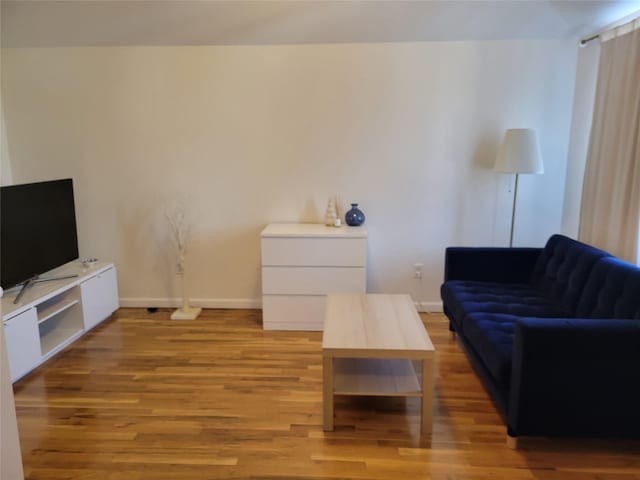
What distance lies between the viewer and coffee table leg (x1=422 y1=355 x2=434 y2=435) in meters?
2.33

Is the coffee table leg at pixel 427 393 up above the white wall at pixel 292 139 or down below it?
below

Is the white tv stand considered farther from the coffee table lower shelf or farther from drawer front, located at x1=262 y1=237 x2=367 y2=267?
the coffee table lower shelf

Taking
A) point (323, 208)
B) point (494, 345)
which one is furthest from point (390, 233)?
point (494, 345)

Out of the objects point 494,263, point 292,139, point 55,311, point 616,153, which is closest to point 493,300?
point 494,263

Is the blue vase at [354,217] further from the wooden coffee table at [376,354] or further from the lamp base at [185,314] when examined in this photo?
the lamp base at [185,314]

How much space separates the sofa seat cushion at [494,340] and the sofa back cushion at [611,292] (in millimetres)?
422

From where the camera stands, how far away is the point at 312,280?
12.2 feet

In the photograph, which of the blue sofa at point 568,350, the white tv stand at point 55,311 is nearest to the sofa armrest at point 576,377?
the blue sofa at point 568,350

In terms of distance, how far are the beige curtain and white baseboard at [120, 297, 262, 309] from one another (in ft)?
9.28

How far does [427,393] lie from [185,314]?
7.94 ft

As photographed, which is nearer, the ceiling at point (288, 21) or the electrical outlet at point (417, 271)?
the ceiling at point (288, 21)

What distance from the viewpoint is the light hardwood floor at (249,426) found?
7.03 ft

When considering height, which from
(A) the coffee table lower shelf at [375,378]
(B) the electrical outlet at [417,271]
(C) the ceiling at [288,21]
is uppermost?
(C) the ceiling at [288,21]

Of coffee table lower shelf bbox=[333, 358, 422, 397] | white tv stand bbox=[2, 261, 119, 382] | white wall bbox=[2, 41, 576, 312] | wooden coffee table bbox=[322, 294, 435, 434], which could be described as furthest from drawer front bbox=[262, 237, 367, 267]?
white tv stand bbox=[2, 261, 119, 382]
